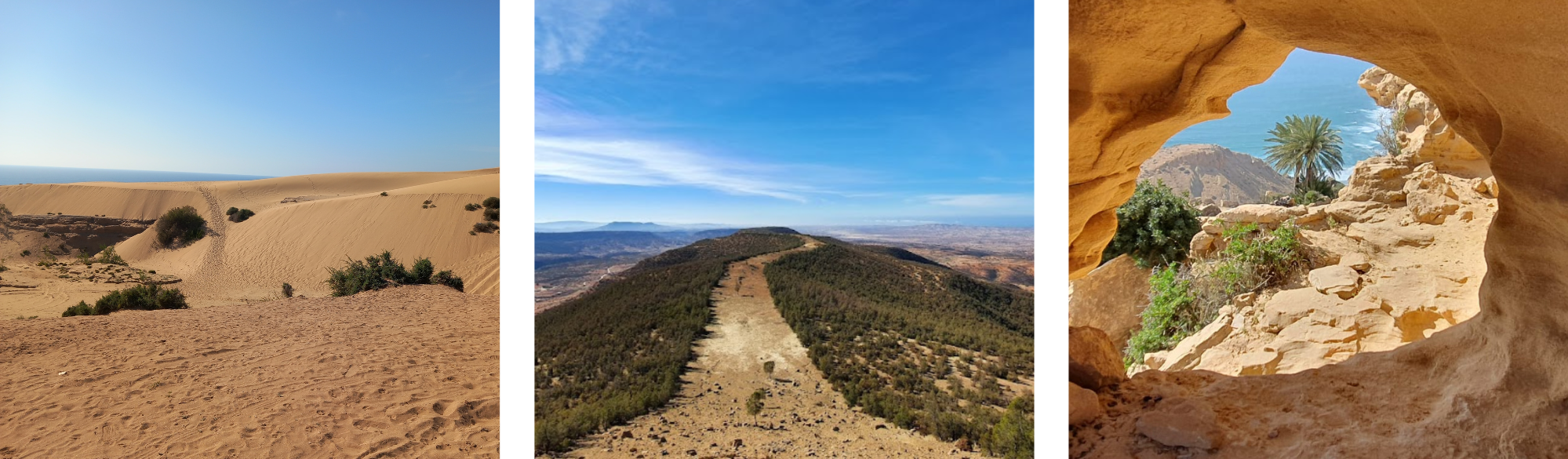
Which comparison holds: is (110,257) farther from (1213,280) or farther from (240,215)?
(1213,280)

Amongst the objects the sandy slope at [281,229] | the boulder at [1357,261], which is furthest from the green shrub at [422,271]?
the boulder at [1357,261]

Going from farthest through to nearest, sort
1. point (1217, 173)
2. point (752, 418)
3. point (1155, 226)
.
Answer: point (1217, 173) → point (1155, 226) → point (752, 418)

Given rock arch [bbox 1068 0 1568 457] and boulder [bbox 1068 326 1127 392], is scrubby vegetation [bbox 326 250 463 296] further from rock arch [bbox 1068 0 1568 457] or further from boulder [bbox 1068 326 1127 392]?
rock arch [bbox 1068 0 1568 457]

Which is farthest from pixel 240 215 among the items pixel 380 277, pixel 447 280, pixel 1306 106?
pixel 1306 106

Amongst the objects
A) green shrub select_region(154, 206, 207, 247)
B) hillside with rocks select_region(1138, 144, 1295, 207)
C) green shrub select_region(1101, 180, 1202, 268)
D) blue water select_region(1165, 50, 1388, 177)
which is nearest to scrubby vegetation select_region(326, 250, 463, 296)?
A: green shrub select_region(154, 206, 207, 247)

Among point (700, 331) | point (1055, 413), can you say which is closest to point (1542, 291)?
point (1055, 413)
